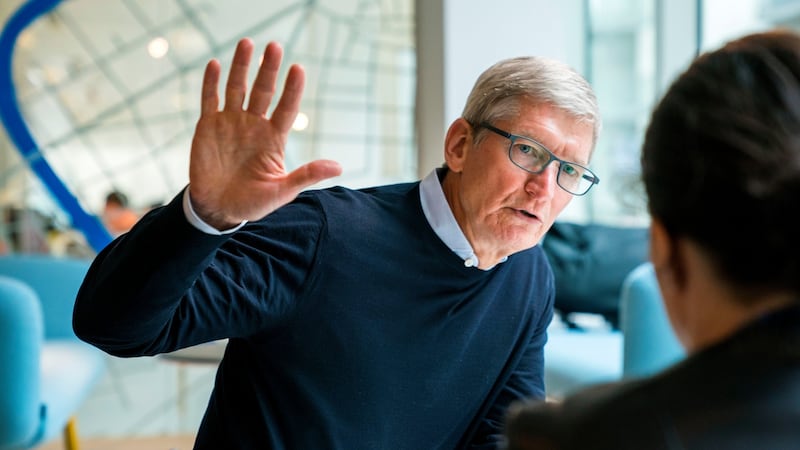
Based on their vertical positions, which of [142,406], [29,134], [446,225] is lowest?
[142,406]

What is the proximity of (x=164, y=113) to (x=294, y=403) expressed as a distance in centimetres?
214

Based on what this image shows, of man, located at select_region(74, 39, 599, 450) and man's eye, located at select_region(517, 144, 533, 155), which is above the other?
man's eye, located at select_region(517, 144, 533, 155)

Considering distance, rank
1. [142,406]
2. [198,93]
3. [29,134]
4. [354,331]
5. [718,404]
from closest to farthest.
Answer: [718,404] → [354,331] → [29,134] → [198,93] → [142,406]

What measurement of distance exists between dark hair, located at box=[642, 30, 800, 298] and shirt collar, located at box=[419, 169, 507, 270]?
78cm

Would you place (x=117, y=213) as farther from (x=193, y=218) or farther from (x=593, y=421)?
(x=593, y=421)

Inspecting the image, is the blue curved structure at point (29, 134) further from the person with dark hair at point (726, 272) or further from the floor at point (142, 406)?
the person with dark hair at point (726, 272)

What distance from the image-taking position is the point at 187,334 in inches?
40.4

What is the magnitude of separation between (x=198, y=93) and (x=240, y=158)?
2.29 m

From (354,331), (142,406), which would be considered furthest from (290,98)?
(142,406)

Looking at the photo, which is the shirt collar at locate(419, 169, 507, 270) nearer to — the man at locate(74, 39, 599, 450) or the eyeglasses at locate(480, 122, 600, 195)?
the man at locate(74, 39, 599, 450)

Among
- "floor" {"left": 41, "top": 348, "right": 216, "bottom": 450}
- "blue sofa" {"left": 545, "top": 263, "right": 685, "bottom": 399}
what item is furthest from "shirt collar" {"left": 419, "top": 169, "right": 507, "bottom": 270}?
"floor" {"left": 41, "top": 348, "right": 216, "bottom": 450}

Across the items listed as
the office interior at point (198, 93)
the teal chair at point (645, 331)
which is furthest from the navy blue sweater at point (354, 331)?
the office interior at point (198, 93)

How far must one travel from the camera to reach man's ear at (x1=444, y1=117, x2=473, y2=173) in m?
1.38

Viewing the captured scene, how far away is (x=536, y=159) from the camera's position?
130 cm
